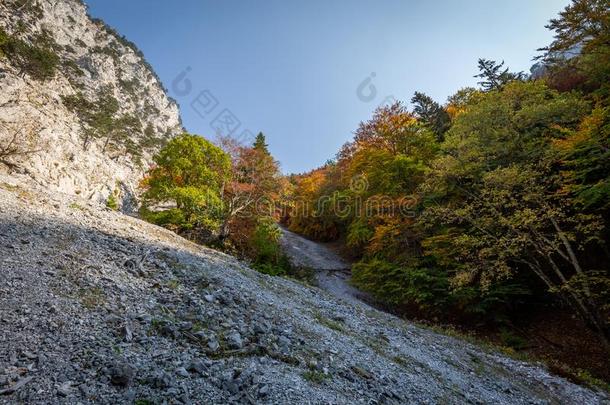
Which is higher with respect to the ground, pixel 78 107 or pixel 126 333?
pixel 78 107

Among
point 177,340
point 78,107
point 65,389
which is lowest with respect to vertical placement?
point 65,389

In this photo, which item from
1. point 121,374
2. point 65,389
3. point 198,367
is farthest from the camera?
point 198,367

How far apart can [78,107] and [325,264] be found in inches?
2010

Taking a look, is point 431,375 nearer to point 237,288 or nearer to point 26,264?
point 237,288

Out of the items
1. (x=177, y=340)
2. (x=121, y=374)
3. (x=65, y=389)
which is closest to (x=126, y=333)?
(x=177, y=340)

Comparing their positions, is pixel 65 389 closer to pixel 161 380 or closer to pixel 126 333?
pixel 161 380

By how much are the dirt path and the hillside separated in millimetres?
9855

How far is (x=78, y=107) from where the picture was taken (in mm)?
52188

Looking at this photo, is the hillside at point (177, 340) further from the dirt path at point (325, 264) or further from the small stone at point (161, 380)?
the dirt path at point (325, 264)

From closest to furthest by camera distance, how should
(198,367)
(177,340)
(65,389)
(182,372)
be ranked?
(65,389)
(182,372)
(198,367)
(177,340)

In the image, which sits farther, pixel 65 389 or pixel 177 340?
pixel 177 340

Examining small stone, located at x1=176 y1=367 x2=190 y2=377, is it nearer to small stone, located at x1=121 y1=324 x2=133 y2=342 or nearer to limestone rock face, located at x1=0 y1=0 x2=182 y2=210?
small stone, located at x1=121 y1=324 x2=133 y2=342

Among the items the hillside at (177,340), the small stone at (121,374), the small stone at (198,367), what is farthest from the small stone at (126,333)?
the small stone at (198,367)

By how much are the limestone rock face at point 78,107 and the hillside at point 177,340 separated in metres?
10.7
